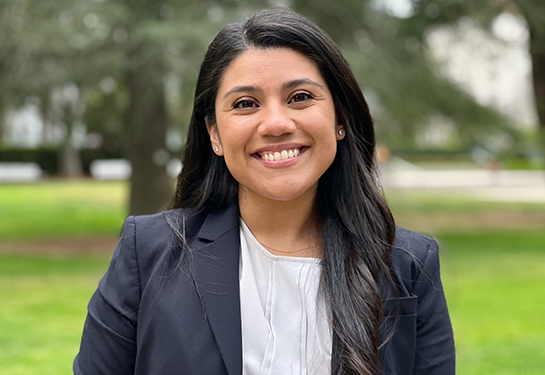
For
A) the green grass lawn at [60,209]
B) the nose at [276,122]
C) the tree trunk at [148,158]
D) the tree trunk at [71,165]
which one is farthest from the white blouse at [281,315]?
the tree trunk at [71,165]

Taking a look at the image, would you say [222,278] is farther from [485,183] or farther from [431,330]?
[485,183]

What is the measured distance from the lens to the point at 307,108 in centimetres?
192

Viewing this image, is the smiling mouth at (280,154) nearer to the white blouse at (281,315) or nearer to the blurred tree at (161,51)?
the white blouse at (281,315)

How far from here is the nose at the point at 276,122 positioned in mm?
1893

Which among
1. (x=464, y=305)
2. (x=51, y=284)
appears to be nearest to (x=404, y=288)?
(x=464, y=305)

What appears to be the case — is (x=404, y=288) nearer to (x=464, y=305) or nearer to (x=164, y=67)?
(x=464, y=305)

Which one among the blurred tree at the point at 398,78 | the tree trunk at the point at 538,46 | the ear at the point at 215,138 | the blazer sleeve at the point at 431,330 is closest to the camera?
the blazer sleeve at the point at 431,330

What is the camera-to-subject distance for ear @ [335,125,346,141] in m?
2.08

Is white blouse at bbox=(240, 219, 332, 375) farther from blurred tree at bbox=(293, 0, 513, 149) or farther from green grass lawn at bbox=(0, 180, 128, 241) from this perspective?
green grass lawn at bbox=(0, 180, 128, 241)

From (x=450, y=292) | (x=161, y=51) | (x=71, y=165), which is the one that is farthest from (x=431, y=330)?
(x=71, y=165)

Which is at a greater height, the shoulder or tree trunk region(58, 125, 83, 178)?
the shoulder

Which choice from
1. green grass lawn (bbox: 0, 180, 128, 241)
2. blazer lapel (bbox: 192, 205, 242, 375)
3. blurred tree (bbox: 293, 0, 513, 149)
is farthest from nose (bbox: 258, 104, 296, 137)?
green grass lawn (bbox: 0, 180, 128, 241)

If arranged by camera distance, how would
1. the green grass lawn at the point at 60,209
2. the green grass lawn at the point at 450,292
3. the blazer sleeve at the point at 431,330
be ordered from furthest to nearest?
the green grass lawn at the point at 60,209 < the green grass lawn at the point at 450,292 < the blazer sleeve at the point at 431,330

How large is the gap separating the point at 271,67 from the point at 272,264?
0.54 m
